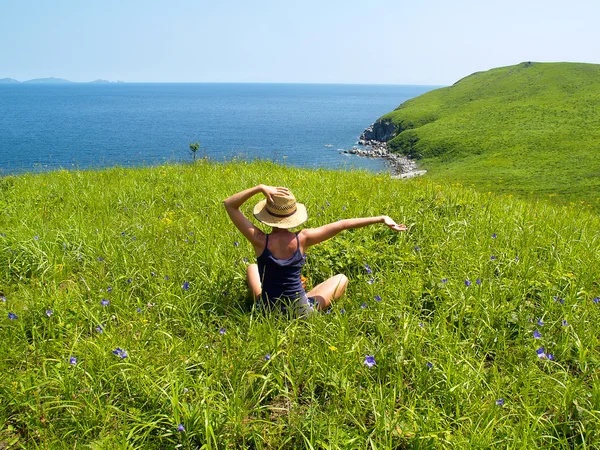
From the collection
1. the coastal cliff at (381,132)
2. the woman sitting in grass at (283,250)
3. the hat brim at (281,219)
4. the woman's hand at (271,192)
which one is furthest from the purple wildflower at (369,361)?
the coastal cliff at (381,132)

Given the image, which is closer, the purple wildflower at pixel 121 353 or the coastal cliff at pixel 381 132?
the purple wildflower at pixel 121 353

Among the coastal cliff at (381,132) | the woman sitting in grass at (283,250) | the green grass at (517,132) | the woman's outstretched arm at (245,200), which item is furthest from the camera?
the coastal cliff at (381,132)

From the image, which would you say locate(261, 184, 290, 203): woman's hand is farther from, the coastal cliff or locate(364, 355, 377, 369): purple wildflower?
the coastal cliff

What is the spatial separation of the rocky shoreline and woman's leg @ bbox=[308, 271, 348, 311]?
48.2 m

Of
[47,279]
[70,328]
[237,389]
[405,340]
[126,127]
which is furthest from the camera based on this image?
[126,127]

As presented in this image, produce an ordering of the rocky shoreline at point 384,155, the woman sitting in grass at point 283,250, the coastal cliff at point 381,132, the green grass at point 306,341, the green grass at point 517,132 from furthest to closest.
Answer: the coastal cliff at point 381,132 < the rocky shoreline at point 384,155 < the green grass at point 517,132 < the woman sitting in grass at point 283,250 < the green grass at point 306,341

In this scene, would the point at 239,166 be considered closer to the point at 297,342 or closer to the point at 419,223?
the point at 419,223

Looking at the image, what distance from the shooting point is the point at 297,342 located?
3.66m

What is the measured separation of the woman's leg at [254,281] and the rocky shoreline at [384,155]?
159ft

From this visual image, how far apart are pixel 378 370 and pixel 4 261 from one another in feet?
15.3

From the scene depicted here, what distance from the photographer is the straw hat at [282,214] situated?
412 centimetres

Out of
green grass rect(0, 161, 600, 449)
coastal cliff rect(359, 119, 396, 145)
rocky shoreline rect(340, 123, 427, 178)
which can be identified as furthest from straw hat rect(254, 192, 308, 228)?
coastal cliff rect(359, 119, 396, 145)

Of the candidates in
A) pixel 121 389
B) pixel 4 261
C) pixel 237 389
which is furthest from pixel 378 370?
pixel 4 261

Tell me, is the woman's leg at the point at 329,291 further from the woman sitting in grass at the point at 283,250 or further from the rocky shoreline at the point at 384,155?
the rocky shoreline at the point at 384,155
